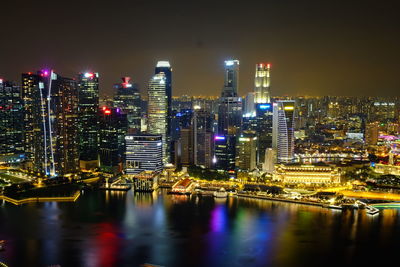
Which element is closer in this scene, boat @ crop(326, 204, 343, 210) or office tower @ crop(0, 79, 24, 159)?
boat @ crop(326, 204, 343, 210)

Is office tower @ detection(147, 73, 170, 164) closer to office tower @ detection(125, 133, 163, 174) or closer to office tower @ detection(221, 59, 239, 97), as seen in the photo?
office tower @ detection(221, 59, 239, 97)

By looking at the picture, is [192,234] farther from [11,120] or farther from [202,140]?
[11,120]

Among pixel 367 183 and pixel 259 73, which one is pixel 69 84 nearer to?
pixel 259 73

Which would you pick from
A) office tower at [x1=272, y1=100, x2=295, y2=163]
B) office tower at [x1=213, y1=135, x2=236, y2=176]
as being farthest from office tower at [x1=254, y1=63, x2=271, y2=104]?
office tower at [x1=213, y1=135, x2=236, y2=176]

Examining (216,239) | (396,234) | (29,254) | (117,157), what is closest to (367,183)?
(396,234)

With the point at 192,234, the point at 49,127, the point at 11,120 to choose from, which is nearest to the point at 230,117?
the point at 49,127

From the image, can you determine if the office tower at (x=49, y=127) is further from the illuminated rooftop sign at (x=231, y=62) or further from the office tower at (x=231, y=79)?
the illuminated rooftop sign at (x=231, y=62)

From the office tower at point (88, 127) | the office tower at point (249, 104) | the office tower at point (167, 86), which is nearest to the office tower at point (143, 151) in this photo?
the office tower at point (88, 127)

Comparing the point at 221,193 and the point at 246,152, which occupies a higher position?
the point at 246,152
